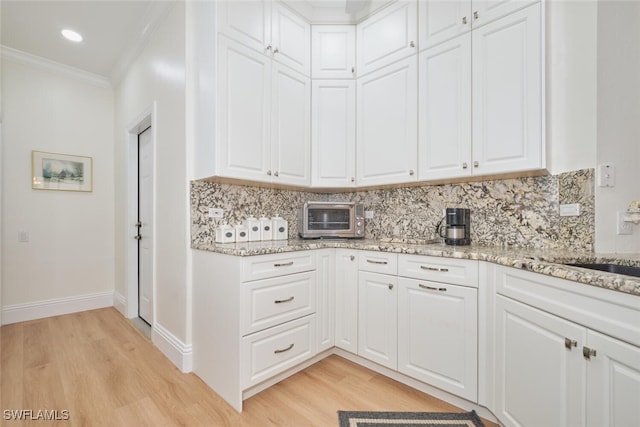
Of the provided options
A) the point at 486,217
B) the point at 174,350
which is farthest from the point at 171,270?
the point at 486,217

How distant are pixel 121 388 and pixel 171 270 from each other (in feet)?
2.68

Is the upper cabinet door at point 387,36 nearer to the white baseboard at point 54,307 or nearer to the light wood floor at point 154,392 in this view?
the light wood floor at point 154,392

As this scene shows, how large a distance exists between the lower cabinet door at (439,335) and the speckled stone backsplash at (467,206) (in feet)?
1.63

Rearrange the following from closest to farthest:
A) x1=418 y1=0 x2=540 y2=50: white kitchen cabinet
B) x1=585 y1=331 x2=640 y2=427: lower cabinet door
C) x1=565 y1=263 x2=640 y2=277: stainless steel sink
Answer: x1=585 y1=331 x2=640 y2=427: lower cabinet door < x1=565 y1=263 x2=640 y2=277: stainless steel sink < x1=418 y1=0 x2=540 y2=50: white kitchen cabinet

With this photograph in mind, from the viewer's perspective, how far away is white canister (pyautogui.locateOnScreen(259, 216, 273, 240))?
7.77ft

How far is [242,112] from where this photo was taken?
2.05 m

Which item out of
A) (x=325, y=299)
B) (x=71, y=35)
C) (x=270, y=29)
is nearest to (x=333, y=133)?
(x=270, y=29)

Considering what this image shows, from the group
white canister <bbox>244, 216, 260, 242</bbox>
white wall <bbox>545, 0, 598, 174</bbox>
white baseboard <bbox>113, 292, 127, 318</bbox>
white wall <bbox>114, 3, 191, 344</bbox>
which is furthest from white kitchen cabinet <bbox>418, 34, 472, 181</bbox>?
white baseboard <bbox>113, 292, 127, 318</bbox>

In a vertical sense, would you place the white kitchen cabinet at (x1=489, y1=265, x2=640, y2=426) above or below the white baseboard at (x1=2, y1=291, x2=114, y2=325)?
above

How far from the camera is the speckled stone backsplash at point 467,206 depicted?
5.70ft

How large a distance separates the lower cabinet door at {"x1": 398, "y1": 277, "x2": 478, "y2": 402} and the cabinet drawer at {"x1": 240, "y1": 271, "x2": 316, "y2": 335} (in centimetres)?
64

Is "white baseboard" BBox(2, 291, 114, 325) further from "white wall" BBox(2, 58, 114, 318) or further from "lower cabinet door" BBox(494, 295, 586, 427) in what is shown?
"lower cabinet door" BBox(494, 295, 586, 427)

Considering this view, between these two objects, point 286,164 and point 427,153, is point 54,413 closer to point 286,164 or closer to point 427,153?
point 286,164

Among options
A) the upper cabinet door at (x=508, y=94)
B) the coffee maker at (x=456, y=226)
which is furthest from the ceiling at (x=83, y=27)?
the coffee maker at (x=456, y=226)
